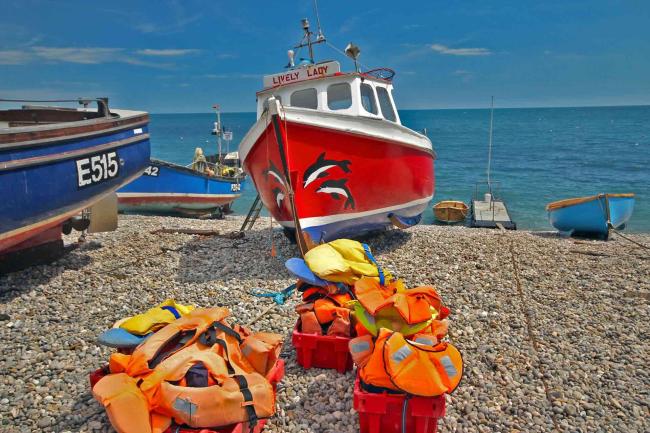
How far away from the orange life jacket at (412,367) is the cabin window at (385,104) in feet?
22.7

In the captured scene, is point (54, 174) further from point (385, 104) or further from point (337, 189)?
point (385, 104)

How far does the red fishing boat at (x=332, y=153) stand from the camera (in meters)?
7.39

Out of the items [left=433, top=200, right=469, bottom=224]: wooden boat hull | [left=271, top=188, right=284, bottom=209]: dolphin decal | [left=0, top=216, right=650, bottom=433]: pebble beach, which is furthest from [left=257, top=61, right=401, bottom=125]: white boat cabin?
[left=433, top=200, right=469, bottom=224]: wooden boat hull

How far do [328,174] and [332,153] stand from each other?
14.7 inches

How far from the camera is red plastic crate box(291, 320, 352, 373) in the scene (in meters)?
4.38

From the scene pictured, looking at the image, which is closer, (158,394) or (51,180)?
(158,394)

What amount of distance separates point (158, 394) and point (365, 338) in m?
1.65

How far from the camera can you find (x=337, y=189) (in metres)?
7.95

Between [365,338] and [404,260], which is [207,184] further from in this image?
[365,338]

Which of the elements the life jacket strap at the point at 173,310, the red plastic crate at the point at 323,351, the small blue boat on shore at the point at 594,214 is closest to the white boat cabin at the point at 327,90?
the red plastic crate at the point at 323,351

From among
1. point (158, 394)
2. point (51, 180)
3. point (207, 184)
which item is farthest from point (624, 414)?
point (207, 184)

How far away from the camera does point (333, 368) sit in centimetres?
449

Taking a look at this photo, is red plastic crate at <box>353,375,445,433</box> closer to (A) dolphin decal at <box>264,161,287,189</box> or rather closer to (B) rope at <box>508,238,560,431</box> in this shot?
(B) rope at <box>508,238,560,431</box>

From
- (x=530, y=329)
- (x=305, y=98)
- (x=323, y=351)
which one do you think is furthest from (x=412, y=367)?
(x=305, y=98)
